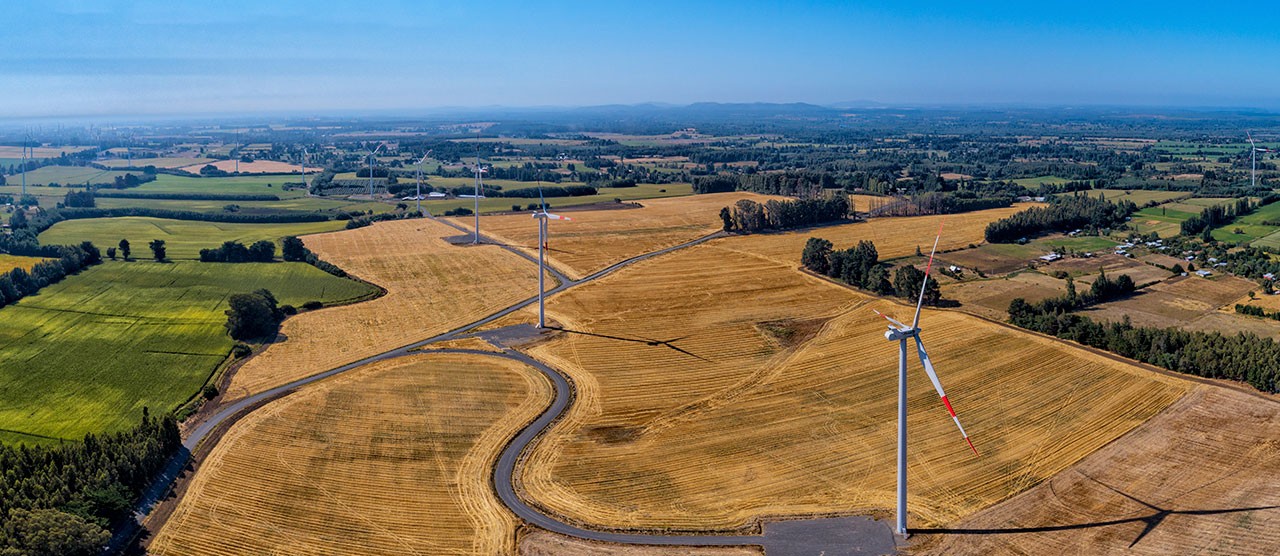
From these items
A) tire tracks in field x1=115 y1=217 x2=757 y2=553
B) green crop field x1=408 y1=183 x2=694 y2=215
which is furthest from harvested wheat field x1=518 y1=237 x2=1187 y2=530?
green crop field x1=408 y1=183 x2=694 y2=215

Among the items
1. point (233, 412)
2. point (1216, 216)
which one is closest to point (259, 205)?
point (233, 412)

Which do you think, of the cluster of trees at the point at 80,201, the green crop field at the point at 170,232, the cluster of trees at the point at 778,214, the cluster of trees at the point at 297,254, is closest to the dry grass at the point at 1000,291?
the cluster of trees at the point at 778,214

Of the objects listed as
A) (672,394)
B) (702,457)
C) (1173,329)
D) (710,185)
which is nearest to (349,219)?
(710,185)

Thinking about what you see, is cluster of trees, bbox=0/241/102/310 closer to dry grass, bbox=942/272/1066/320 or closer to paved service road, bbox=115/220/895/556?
paved service road, bbox=115/220/895/556

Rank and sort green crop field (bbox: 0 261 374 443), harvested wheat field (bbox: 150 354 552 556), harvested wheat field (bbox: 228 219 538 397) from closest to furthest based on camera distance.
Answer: harvested wheat field (bbox: 150 354 552 556) < green crop field (bbox: 0 261 374 443) < harvested wheat field (bbox: 228 219 538 397)

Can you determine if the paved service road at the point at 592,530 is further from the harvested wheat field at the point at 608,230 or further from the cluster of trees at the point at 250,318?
the harvested wheat field at the point at 608,230

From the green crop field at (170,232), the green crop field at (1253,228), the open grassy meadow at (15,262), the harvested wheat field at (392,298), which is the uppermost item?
the green crop field at (1253,228)
